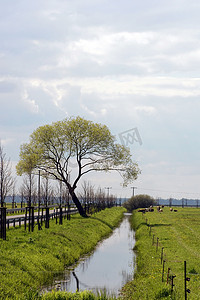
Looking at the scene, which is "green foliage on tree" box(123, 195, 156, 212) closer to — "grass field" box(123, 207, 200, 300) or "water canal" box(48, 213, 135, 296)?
"water canal" box(48, 213, 135, 296)

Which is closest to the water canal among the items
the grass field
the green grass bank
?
the green grass bank

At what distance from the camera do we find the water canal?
20.6 metres

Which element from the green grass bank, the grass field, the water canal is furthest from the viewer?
the water canal

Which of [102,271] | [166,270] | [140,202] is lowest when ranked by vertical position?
[140,202]

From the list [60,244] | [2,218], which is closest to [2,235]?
[2,218]

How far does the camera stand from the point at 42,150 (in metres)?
54.3

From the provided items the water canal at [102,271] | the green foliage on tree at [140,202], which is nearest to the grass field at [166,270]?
the water canal at [102,271]

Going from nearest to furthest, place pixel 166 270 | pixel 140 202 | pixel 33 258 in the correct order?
1. pixel 166 270
2. pixel 33 258
3. pixel 140 202

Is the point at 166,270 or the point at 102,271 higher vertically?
the point at 166,270

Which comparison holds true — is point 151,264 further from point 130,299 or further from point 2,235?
point 2,235

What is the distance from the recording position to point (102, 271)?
81.3 feet

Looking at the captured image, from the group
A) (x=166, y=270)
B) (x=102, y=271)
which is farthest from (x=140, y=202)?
(x=166, y=270)

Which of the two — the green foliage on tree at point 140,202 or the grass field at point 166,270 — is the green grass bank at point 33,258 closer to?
the grass field at point 166,270

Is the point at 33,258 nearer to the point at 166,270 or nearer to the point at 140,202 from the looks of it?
the point at 166,270
